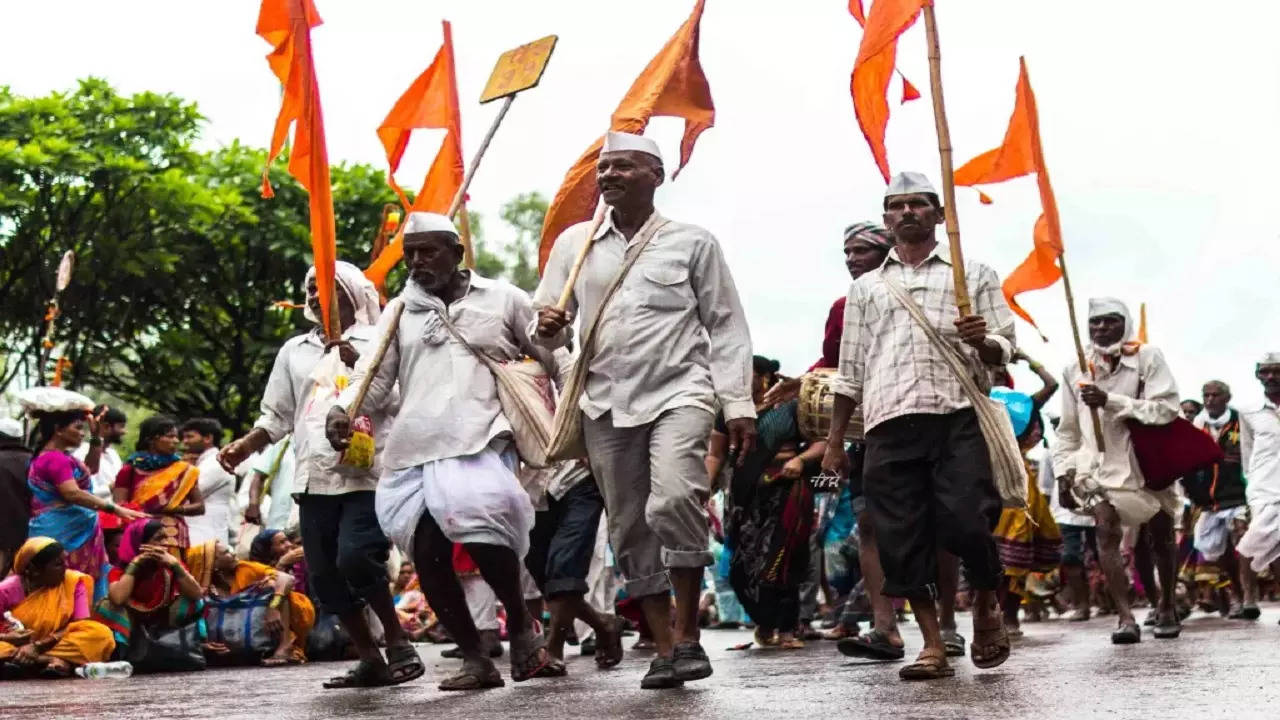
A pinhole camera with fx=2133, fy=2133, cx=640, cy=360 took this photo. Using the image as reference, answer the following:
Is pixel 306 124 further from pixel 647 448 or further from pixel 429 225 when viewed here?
pixel 647 448

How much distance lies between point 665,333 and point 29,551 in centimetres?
560

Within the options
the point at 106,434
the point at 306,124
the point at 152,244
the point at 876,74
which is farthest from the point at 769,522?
the point at 152,244

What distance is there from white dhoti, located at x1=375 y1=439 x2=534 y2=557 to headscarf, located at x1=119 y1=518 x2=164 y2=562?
5157 millimetres

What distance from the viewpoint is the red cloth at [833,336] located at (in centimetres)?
1063

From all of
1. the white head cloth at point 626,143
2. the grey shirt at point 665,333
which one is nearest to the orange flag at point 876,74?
the white head cloth at point 626,143

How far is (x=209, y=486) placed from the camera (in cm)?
1561

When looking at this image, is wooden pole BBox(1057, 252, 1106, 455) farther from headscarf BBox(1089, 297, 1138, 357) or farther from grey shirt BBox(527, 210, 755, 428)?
grey shirt BBox(527, 210, 755, 428)

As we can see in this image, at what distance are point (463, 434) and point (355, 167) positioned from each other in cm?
3310

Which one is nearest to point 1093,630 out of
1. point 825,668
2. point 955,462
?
point 825,668

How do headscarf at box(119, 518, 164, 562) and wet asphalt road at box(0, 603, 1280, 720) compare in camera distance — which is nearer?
wet asphalt road at box(0, 603, 1280, 720)

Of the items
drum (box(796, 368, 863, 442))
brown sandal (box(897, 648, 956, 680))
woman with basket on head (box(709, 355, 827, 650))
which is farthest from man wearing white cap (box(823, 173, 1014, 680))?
woman with basket on head (box(709, 355, 827, 650))

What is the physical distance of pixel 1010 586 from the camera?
43.9ft

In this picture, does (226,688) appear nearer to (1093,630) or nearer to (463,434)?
(463,434)

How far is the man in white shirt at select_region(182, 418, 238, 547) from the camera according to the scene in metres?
15.4
